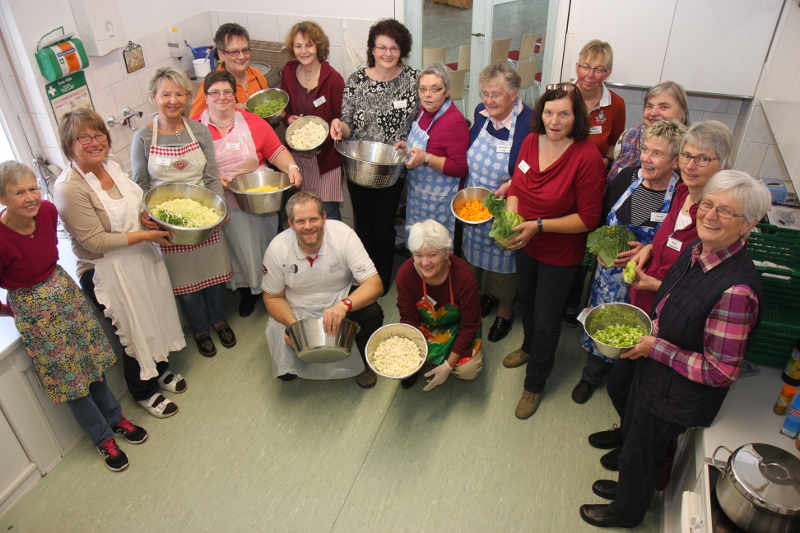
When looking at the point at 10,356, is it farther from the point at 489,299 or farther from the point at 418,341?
the point at 489,299

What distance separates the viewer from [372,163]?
10.4ft

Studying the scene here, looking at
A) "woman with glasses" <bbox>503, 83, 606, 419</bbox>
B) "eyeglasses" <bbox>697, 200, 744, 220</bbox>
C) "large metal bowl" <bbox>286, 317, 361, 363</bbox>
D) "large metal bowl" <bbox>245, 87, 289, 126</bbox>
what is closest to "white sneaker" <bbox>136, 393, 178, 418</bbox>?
"large metal bowl" <bbox>286, 317, 361, 363</bbox>

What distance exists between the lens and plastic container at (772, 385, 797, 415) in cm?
229

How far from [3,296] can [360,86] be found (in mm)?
2285

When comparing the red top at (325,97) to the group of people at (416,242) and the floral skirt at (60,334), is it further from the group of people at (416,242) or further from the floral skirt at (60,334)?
the floral skirt at (60,334)

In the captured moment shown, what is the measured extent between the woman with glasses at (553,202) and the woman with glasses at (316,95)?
4.40 feet

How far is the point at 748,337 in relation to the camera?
1.83 m

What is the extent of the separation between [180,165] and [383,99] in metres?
1.24

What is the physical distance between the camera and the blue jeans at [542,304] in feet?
9.16

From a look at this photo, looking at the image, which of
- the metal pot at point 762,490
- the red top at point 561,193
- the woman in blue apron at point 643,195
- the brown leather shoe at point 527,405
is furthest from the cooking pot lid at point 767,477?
the brown leather shoe at point 527,405

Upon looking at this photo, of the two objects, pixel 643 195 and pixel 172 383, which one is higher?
pixel 643 195

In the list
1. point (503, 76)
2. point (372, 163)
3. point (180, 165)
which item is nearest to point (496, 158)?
point (503, 76)

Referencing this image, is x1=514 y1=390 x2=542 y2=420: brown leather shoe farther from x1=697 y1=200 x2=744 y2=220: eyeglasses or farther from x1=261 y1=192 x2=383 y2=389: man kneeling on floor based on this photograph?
x1=697 y1=200 x2=744 y2=220: eyeglasses

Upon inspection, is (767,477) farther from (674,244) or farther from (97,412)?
(97,412)
